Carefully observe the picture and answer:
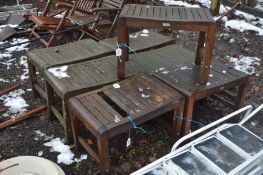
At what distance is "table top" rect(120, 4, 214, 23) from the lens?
10.1 feet

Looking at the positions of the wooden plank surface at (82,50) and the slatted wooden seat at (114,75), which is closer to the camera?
the slatted wooden seat at (114,75)

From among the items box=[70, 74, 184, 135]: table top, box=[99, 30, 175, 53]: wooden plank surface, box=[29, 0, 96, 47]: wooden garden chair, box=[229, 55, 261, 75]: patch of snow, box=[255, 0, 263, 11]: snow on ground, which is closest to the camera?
box=[70, 74, 184, 135]: table top

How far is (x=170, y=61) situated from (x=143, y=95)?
88 cm

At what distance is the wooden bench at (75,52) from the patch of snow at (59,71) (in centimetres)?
7

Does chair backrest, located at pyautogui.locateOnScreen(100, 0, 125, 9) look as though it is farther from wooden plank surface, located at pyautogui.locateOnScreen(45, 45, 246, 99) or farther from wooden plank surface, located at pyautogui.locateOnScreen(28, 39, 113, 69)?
wooden plank surface, located at pyautogui.locateOnScreen(45, 45, 246, 99)

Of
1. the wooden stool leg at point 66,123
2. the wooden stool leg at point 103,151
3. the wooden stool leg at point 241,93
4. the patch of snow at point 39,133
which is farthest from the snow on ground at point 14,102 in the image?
the wooden stool leg at point 241,93

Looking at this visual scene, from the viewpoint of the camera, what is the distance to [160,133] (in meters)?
3.54

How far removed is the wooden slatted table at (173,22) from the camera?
303 centimetres

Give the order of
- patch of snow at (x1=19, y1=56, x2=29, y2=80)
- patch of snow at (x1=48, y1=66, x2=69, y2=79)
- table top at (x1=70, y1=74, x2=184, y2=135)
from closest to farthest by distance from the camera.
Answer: table top at (x1=70, y1=74, x2=184, y2=135)
patch of snow at (x1=48, y1=66, x2=69, y2=79)
patch of snow at (x1=19, y1=56, x2=29, y2=80)

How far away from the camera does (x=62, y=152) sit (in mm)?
3234

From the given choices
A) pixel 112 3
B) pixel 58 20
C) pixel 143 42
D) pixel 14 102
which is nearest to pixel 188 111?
pixel 143 42

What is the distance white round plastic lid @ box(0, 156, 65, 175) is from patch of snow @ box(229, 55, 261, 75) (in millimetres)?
3449

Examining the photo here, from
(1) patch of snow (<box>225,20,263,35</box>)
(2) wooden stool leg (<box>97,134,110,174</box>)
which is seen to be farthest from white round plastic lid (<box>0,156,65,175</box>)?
(1) patch of snow (<box>225,20,263,35</box>)

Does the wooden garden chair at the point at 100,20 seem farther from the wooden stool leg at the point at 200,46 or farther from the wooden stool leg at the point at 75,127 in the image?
the wooden stool leg at the point at 75,127
